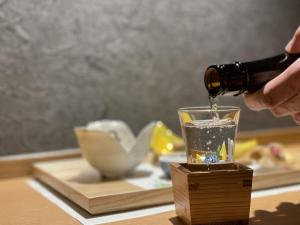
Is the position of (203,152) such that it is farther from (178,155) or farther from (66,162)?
(66,162)

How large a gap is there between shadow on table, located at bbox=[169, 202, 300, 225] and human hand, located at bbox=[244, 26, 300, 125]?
0.17 metres

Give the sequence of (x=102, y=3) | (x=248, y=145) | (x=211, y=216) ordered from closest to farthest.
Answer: (x=211, y=216) → (x=248, y=145) → (x=102, y=3)

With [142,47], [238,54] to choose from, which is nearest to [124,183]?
[142,47]

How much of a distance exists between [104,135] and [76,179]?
12cm

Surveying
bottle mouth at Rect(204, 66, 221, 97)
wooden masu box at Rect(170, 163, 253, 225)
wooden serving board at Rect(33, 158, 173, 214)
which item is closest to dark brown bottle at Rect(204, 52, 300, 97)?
bottle mouth at Rect(204, 66, 221, 97)

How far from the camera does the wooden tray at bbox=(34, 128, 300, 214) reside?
83cm

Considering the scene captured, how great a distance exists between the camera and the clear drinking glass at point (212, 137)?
0.70 m

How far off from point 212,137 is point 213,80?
0.09 m

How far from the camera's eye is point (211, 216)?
0.69 meters

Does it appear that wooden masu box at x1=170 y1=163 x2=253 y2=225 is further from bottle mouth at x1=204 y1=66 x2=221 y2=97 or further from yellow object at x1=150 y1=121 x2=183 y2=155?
yellow object at x1=150 y1=121 x2=183 y2=155

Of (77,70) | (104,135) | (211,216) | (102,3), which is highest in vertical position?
(102,3)

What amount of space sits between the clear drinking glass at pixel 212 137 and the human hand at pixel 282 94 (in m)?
0.05

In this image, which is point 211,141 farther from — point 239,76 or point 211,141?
point 239,76

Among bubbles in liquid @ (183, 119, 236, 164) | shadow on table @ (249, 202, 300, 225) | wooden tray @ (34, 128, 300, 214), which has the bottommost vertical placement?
shadow on table @ (249, 202, 300, 225)
